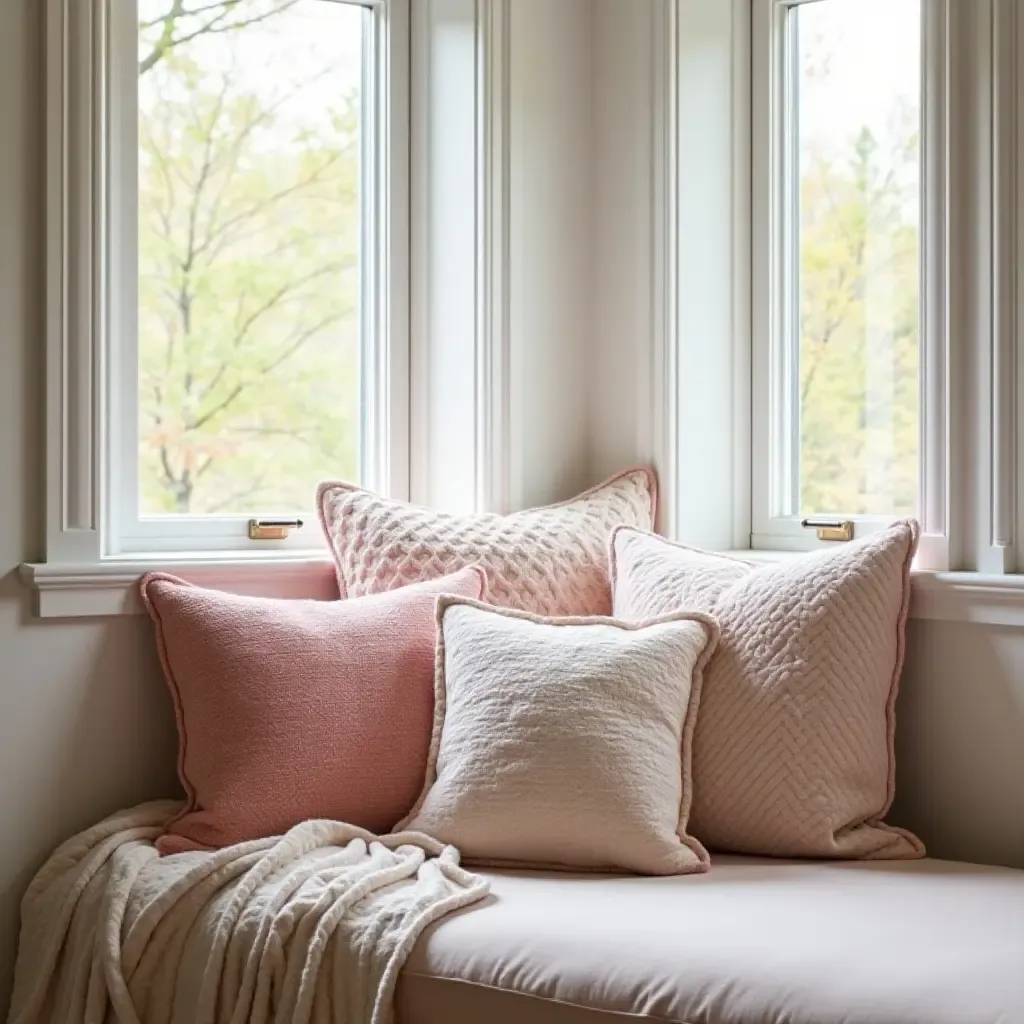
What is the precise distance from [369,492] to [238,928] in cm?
85

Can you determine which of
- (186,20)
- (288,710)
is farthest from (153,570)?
(186,20)

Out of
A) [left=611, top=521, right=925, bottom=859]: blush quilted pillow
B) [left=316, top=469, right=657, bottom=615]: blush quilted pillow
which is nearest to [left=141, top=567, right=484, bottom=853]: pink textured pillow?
[left=316, top=469, right=657, bottom=615]: blush quilted pillow

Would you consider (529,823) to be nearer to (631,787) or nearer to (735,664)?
(631,787)

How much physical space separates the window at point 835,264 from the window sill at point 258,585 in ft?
0.74

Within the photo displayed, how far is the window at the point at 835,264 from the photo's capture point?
2.45 metres

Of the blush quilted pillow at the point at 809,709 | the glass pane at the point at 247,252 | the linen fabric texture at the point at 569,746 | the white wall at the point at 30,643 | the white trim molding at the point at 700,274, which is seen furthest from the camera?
the white trim molding at the point at 700,274

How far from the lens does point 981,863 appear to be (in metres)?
2.13

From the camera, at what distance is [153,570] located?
2232mm

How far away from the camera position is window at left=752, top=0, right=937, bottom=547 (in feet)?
8.02

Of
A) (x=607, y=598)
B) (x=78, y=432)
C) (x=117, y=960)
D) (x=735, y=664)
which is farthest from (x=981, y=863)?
(x=78, y=432)

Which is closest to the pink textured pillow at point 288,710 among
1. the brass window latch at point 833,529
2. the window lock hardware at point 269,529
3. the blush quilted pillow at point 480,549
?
the blush quilted pillow at point 480,549

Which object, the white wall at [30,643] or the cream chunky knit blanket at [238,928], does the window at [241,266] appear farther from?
the cream chunky knit blanket at [238,928]

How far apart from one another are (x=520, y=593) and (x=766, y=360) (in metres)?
0.70

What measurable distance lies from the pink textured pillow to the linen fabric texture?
3.0 inches
